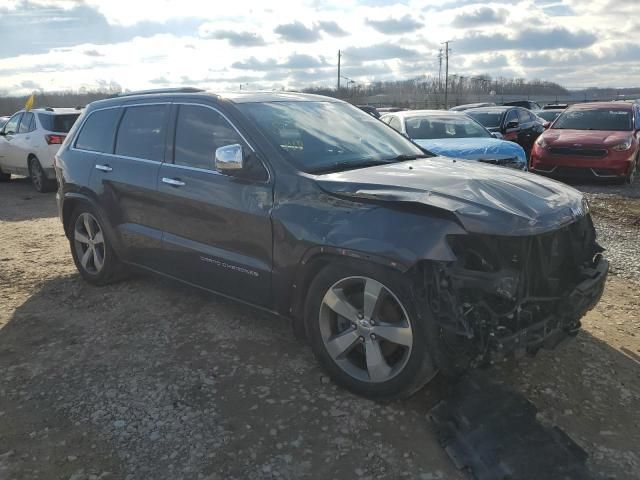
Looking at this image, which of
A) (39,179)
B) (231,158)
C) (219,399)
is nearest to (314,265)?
(231,158)

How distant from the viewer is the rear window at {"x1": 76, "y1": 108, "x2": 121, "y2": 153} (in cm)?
499

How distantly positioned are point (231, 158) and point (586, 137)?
9605mm

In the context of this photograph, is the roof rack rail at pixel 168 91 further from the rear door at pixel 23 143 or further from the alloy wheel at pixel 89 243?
the rear door at pixel 23 143

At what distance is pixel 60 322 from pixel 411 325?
122 inches

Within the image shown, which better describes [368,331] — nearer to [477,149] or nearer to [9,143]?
[477,149]

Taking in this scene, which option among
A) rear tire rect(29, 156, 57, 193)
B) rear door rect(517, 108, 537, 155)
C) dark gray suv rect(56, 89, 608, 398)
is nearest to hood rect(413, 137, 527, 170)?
dark gray suv rect(56, 89, 608, 398)

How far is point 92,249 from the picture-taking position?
5.25 metres

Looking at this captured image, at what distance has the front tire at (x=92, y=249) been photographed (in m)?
5.07

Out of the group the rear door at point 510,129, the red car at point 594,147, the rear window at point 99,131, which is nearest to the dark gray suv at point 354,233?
the rear window at point 99,131

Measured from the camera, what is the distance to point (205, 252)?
3980mm

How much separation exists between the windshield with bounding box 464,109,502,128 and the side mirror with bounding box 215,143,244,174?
36.1 feet

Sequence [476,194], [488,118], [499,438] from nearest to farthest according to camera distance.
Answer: [499,438], [476,194], [488,118]

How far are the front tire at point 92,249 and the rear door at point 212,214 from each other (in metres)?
0.96

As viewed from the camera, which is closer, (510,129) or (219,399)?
(219,399)
